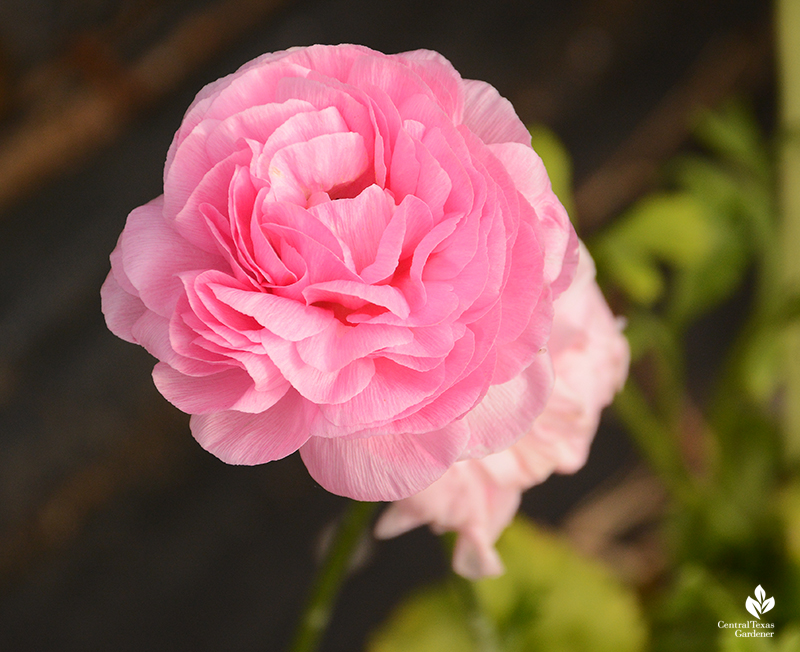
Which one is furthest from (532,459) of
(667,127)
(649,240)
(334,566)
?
(667,127)

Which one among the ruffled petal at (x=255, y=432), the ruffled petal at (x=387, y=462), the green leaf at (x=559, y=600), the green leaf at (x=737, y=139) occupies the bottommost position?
the green leaf at (x=559, y=600)

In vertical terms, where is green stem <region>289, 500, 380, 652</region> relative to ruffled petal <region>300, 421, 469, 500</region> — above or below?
below

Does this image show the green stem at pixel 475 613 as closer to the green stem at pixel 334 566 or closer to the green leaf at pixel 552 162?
the green stem at pixel 334 566

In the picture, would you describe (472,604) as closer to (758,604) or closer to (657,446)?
(758,604)

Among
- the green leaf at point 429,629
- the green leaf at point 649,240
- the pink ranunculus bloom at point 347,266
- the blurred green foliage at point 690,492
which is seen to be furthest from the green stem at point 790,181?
the pink ranunculus bloom at point 347,266

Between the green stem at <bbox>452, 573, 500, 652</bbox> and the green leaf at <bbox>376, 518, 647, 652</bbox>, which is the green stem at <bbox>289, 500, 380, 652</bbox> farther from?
the green leaf at <bbox>376, 518, 647, 652</bbox>

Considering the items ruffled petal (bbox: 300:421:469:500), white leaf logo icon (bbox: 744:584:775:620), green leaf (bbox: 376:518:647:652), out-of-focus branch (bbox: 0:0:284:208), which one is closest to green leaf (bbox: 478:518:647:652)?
green leaf (bbox: 376:518:647:652)
